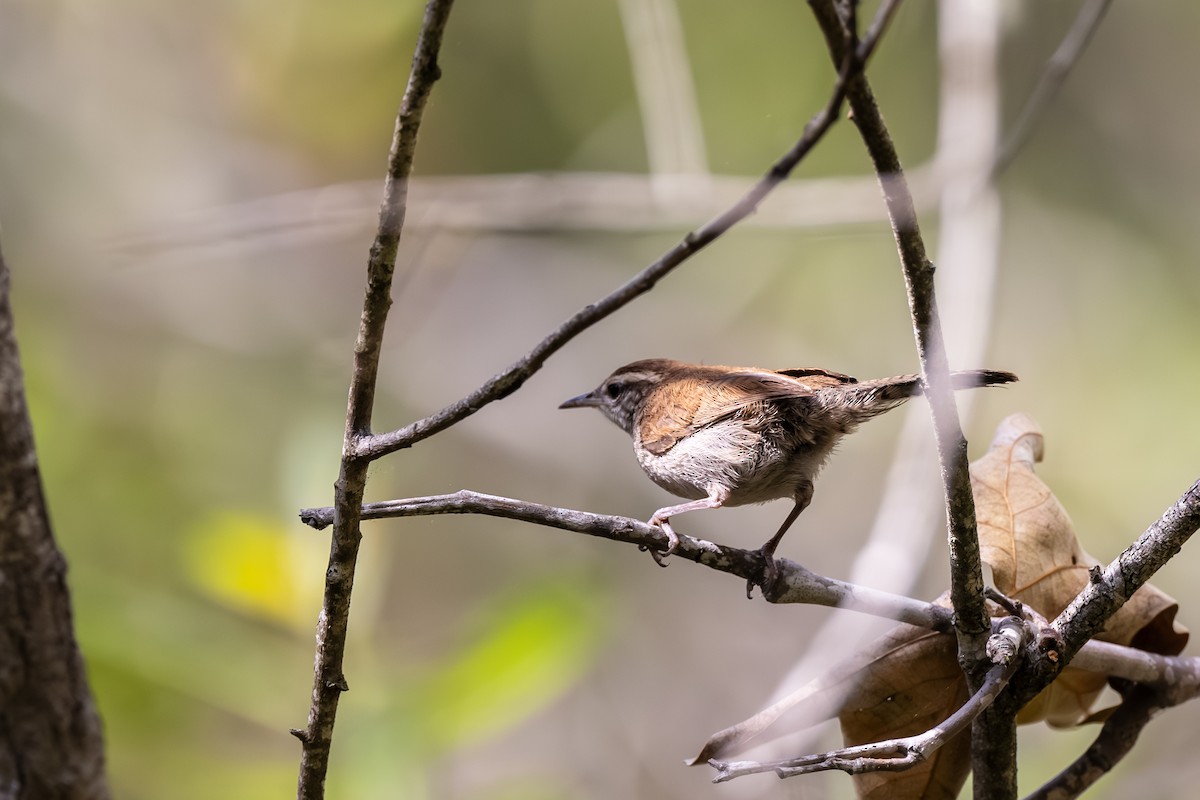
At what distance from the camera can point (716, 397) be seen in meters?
3.79

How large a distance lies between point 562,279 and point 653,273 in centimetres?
605

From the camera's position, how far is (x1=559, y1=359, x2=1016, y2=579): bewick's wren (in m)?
3.40

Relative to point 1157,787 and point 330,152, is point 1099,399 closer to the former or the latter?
point 1157,787

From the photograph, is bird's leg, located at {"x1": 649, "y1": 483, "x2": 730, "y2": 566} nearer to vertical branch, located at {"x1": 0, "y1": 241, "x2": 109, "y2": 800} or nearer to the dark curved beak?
the dark curved beak

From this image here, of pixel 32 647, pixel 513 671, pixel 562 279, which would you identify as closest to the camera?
pixel 32 647

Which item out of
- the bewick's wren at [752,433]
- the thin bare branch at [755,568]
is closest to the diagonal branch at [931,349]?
the thin bare branch at [755,568]

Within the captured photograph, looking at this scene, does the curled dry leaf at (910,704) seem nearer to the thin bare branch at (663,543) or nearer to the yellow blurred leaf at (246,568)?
the thin bare branch at (663,543)

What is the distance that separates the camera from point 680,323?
24.7ft

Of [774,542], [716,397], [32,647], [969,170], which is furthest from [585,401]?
[32,647]

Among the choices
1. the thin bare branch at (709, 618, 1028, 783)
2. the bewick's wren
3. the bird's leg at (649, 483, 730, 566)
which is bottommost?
the thin bare branch at (709, 618, 1028, 783)

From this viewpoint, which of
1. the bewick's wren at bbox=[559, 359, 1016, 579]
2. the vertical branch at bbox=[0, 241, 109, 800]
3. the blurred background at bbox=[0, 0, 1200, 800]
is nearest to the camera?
the vertical branch at bbox=[0, 241, 109, 800]

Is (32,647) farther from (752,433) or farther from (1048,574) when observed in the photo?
(1048,574)

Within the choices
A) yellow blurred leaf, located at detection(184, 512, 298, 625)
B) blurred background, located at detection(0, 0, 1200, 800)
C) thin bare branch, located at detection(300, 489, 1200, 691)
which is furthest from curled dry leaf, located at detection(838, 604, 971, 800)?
blurred background, located at detection(0, 0, 1200, 800)

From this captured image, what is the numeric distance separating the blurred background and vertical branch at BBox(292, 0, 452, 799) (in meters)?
3.66
